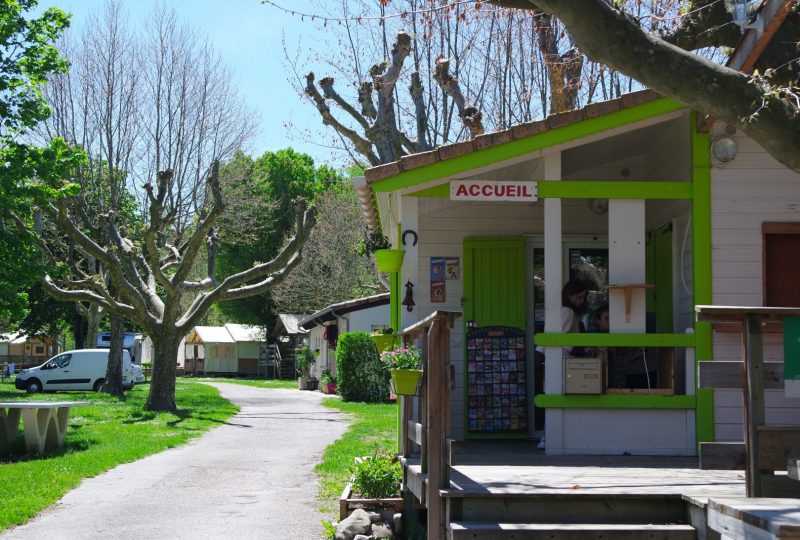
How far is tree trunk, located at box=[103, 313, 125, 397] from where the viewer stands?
111 feet

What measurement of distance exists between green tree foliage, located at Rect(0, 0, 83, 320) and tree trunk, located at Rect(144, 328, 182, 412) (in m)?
3.62

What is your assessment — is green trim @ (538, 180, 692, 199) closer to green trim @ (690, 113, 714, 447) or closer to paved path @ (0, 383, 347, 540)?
green trim @ (690, 113, 714, 447)

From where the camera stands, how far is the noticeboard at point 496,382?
10.8 meters

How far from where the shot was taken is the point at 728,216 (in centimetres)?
934

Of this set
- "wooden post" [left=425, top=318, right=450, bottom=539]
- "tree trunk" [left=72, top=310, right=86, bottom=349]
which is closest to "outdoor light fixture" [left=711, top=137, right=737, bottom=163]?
"wooden post" [left=425, top=318, right=450, bottom=539]

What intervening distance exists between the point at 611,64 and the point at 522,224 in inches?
202

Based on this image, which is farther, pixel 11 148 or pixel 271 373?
pixel 271 373

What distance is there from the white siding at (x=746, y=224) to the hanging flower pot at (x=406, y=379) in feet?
11.3

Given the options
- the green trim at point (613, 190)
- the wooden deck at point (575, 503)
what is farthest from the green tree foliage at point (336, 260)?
the wooden deck at point (575, 503)

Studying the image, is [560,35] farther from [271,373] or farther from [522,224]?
[271,373]

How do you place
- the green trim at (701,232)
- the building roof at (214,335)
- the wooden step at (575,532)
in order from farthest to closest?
the building roof at (214,335) < the green trim at (701,232) < the wooden step at (575,532)

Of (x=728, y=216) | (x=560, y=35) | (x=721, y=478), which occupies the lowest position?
(x=721, y=478)

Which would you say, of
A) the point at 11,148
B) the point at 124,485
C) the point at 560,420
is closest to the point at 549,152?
the point at 560,420

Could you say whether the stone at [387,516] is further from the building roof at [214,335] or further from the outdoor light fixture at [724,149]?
the building roof at [214,335]
